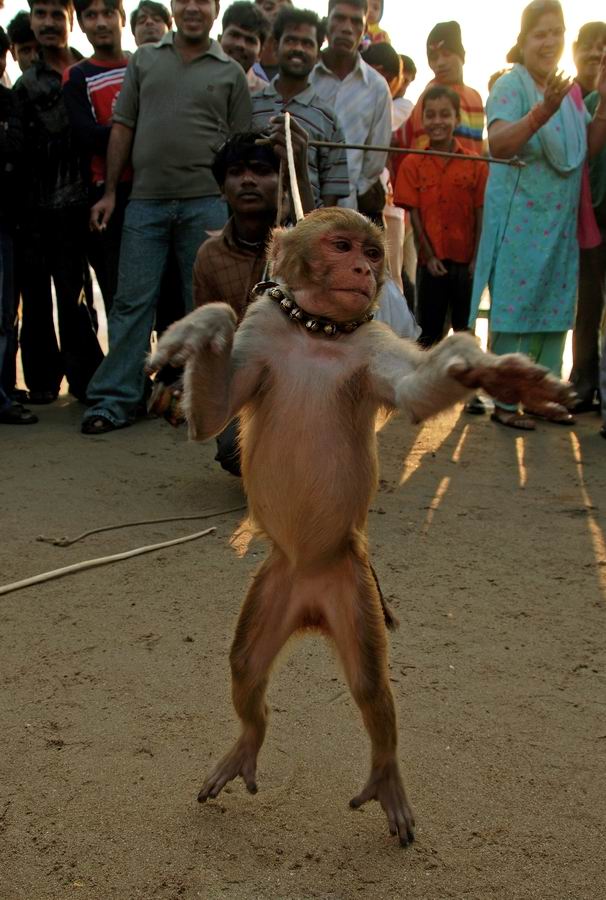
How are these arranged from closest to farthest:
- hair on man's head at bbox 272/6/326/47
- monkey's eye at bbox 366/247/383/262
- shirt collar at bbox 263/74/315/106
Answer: monkey's eye at bbox 366/247/383/262 → shirt collar at bbox 263/74/315/106 → hair on man's head at bbox 272/6/326/47

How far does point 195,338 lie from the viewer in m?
2.38

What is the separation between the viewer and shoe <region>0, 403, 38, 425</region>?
672 centimetres

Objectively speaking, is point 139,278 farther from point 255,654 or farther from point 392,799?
point 392,799

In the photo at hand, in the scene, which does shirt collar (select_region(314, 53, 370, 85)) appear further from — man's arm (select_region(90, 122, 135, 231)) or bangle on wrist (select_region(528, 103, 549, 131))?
man's arm (select_region(90, 122, 135, 231))

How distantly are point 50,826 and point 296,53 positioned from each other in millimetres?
4703

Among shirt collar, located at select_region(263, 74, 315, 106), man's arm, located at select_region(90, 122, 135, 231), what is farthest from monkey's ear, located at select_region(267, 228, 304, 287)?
man's arm, located at select_region(90, 122, 135, 231)

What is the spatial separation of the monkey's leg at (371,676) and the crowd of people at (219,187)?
3396 millimetres

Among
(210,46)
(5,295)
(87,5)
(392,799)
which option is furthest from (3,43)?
(392,799)

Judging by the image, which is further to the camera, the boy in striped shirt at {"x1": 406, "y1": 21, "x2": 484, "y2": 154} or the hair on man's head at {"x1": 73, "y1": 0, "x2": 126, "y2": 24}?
the boy in striped shirt at {"x1": 406, "y1": 21, "x2": 484, "y2": 154}

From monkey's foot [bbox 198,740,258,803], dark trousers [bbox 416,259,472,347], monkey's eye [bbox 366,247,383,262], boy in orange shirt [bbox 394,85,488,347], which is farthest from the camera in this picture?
dark trousers [bbox 416,259,472,347]

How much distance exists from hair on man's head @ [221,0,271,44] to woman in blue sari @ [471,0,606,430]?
179 cm

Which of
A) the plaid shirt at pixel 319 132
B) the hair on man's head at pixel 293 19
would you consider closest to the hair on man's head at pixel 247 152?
the plaid shirt at pixel 319 132

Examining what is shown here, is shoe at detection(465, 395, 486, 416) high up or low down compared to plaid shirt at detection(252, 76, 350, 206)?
down

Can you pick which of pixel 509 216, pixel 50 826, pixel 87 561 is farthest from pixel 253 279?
pixel 50 826
